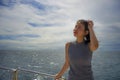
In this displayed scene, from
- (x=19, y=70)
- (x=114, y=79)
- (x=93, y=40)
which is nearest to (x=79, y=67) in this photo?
(x=93, y=40)

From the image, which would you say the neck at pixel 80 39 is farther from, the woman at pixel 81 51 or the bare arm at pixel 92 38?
the bare arm at pixel 92 38

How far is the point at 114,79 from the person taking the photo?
60969 mm

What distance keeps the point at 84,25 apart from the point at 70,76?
541mm

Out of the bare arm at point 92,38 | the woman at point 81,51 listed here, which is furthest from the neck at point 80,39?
the bare arm at point 92,38

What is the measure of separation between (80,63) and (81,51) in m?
0.13

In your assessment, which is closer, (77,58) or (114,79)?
(77,58)

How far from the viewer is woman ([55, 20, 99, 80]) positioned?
7.38 feet

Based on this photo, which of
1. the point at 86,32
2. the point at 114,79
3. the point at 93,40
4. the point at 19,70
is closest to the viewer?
the point at 93,40

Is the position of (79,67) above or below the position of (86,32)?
below

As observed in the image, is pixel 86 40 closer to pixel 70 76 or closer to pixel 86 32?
pixel 86 32

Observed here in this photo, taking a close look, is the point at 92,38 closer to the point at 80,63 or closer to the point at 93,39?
the point at 93,39

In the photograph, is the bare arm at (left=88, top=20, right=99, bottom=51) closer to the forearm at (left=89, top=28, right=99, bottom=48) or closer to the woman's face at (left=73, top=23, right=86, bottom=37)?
the forearm at (left=89, top=28, right=99, bottom=48)

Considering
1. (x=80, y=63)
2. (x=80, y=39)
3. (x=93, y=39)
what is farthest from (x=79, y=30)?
(x=80, y=63)

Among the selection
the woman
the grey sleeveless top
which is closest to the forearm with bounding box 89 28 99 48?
the woman
